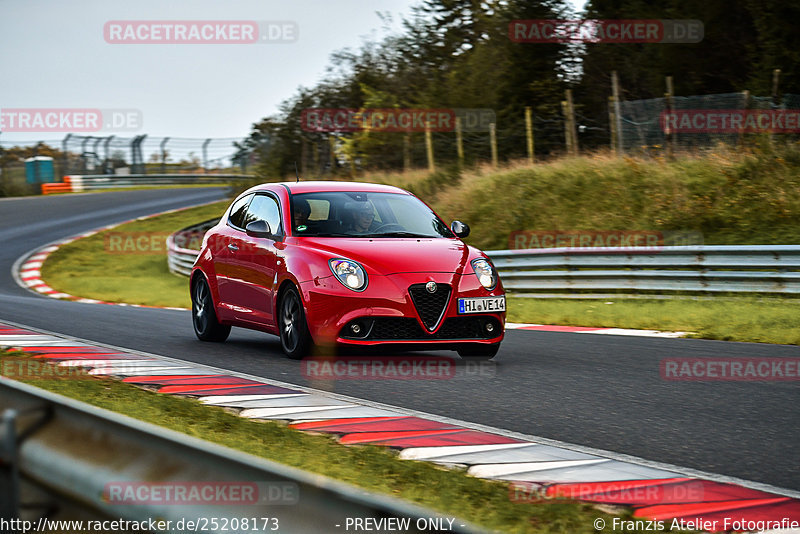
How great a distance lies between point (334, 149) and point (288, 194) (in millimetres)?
28469

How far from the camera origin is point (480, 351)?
28.9ft

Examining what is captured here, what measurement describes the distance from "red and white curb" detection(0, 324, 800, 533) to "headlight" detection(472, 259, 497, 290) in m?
2.14

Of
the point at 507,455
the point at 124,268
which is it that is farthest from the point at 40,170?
the point at 507,455

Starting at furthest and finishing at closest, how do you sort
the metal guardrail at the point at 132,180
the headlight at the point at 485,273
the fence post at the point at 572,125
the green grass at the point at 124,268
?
1. the metal guardrail at the point at 132,180
2. the fence post at the point at 572,125
3. the green grass at the point at 124,268
4. the headlight at the point at 485,273

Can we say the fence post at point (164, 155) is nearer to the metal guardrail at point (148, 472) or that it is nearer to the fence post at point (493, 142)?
the fence post at point (493, 142)

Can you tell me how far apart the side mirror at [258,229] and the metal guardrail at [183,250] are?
1272 centimetres

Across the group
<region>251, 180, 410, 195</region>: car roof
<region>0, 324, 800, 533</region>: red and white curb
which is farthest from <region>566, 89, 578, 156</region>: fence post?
<region>0, 324, 800, 533</region>: red and white curb

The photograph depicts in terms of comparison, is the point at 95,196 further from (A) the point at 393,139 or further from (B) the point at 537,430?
(B) the point at 537,430

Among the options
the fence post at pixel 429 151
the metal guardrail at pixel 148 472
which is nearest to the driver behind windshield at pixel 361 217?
the metal guardrail at pixel 148 472

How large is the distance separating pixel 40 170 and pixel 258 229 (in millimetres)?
Result: 45521

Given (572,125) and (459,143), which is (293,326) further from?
(459,143)

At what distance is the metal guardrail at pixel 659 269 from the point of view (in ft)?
46.0

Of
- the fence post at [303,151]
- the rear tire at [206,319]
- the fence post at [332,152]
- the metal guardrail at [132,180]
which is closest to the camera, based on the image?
the rear tire at [206,319]

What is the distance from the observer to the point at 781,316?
11969mm
